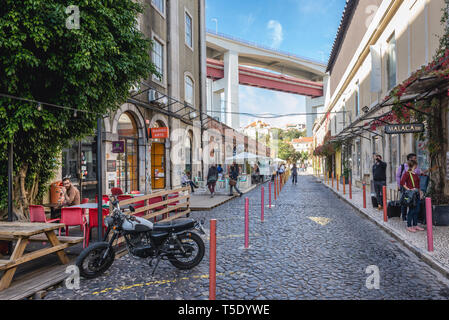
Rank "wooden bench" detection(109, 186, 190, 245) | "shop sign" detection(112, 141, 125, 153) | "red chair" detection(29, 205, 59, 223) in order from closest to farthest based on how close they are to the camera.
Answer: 1. "wooden bench" detection(109, 186, 190, 245)
2. "red chair" detection(29, 205, 59, 223)
3. "shop sign" detection(112, 141, 125, 153)

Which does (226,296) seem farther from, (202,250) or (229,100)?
(229,100)

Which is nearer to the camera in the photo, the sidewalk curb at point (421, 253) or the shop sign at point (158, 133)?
the sidewalk curb at point (421, 253)

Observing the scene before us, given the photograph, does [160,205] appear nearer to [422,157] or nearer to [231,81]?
[422,157]

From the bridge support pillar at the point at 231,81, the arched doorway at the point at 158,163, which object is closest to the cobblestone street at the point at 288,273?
the arched doorway at the point at 158,163

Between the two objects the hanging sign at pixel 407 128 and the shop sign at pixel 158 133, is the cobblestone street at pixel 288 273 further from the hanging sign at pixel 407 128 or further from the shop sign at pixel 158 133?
the shop sign at pixel 158 133

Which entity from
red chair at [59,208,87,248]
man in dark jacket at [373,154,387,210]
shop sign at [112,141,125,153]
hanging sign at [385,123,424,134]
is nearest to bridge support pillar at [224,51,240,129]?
shop sign at [112,141,125,153]

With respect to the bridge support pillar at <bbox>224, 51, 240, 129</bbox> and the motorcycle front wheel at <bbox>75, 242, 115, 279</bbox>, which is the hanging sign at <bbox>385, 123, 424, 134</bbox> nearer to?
the motorcycle front wheel at <bbox>75, 242, 115, 279</bbox>

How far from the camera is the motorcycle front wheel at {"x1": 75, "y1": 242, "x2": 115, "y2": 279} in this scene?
14.4 feet

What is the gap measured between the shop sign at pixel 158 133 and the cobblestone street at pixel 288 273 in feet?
30.3


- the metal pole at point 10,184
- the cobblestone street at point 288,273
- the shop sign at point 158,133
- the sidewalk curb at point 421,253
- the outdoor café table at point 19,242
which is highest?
the shop sign at point 158,133

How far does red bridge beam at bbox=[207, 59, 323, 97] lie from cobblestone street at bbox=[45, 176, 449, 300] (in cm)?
3579

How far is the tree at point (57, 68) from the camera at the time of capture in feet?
15.7

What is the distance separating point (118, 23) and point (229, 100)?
112ft

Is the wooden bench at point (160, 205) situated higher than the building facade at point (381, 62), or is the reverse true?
A: the building facade at point (381, 62)
